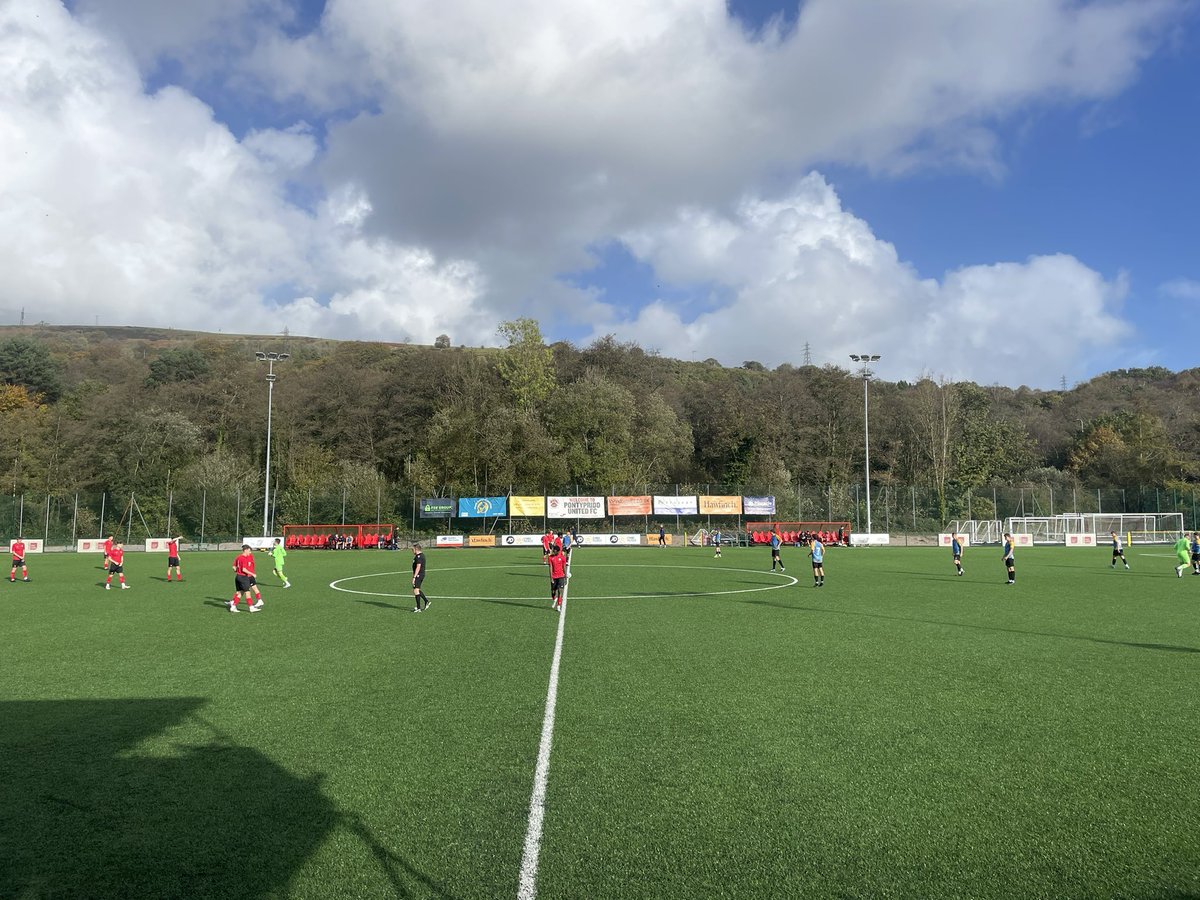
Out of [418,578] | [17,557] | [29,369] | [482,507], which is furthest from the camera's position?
[29,369]

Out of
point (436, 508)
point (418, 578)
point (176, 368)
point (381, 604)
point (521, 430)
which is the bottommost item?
point (381, 604)

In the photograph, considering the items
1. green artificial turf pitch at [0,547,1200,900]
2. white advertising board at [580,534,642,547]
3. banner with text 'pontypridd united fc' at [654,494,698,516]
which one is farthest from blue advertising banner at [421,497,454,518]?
green artificial turf pitch at [0,547,1200,900]

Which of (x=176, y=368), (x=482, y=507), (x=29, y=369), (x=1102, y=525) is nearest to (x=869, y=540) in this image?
(x=1102, y=525)

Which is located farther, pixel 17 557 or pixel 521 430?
pixel 521 430

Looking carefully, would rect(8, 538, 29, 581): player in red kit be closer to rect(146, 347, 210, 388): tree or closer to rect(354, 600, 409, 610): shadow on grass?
rect(354, 600, 409, 610): shadow on grass

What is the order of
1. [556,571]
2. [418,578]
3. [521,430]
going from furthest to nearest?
[521,430]
[556,571]
[418,578]

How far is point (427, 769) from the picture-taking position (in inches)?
267

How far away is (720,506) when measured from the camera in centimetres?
5953

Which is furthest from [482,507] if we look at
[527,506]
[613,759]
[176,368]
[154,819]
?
[154,819]

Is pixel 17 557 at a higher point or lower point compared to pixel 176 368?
lower

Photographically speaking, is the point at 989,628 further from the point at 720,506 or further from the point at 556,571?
the point at 720,506

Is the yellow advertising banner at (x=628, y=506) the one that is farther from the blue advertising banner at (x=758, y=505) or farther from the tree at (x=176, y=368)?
the tree at (x=176, y=368)

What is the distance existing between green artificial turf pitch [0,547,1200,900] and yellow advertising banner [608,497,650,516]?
42248mm

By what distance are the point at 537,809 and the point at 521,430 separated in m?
57.1
